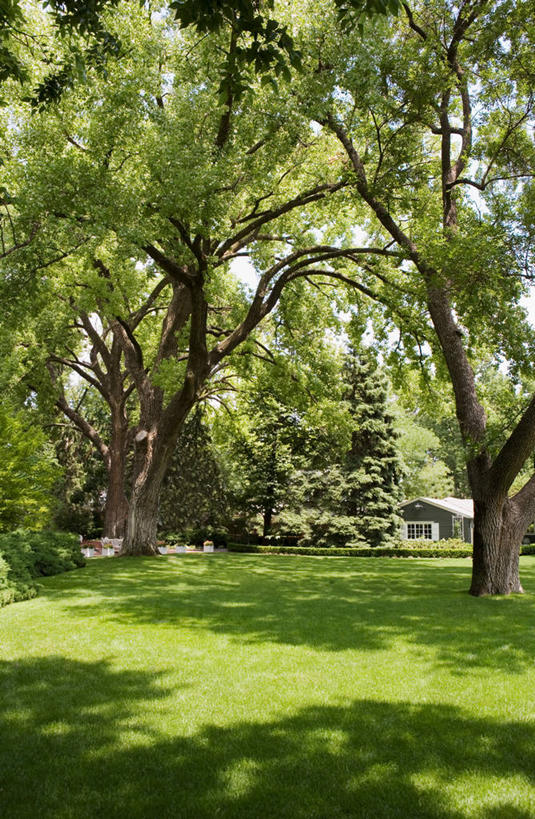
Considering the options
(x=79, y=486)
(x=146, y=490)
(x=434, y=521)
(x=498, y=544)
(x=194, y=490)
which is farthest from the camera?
(x=434, y=521)

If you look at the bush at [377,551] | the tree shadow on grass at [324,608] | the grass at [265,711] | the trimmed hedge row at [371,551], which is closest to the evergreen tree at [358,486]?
the trimmed hedge row at [371,551]

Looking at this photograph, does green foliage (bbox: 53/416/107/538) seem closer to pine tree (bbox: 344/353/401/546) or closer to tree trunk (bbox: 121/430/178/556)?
pine tree (bbox: 344/353/401/546)

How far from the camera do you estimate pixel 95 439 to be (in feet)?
87.2

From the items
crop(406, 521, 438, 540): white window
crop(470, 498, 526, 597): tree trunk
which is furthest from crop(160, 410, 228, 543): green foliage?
crop(470, 498, 526, 597): tree trunk

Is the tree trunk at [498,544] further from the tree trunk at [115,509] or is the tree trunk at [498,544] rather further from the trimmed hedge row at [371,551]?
the tree trunk at [115,509]

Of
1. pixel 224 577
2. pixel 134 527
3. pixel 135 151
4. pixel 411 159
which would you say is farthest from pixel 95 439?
pixel 411 159

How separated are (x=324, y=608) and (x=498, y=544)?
12.6 feet

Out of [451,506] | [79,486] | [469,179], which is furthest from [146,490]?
[451,506]

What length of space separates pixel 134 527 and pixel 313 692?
48.7ft

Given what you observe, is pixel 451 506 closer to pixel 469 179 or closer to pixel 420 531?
pixel 420 531

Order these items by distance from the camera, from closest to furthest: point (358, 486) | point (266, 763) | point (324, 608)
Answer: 1. point (266, 763)
2. point (324, 608)
3. point (358, 486)

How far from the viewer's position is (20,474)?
15.0 metres

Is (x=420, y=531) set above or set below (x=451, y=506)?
below

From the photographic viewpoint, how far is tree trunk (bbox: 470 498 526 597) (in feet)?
37.9
